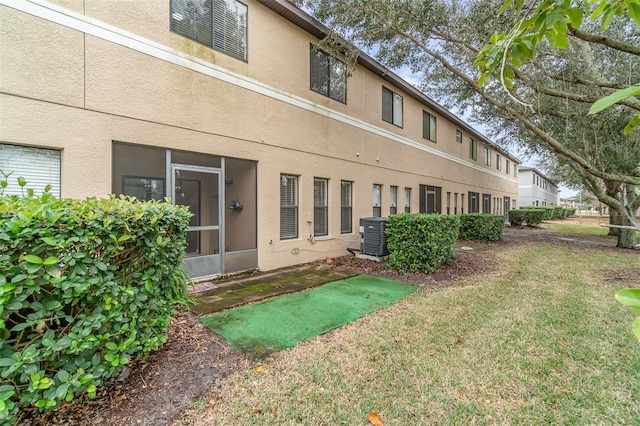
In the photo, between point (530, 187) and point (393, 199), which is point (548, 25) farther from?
point (530, 187)

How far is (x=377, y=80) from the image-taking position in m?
11.0

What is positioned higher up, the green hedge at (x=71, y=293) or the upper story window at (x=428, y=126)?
the upper story window at (x=428, y=126)

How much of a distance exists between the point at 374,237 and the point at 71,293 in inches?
285

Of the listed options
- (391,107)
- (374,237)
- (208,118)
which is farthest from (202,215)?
(391,107)

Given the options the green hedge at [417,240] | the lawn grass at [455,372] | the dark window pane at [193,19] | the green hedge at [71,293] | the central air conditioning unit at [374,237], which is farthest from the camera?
the central air conditioning unit at [374,237]

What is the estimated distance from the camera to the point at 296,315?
15.0 ft

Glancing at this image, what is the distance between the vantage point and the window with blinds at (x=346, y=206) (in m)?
9.80

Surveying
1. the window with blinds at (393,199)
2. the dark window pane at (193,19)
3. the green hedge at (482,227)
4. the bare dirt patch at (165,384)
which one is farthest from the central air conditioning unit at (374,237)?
the green hedge at (482,227)

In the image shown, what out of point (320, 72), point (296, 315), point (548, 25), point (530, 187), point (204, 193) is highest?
point (320, 72)

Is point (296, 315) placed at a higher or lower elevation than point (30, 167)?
lower

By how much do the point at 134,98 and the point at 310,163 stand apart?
14.7 ft

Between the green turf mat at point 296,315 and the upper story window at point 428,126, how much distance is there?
10219mm

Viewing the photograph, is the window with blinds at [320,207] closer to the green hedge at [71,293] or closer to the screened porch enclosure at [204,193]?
the screened porch enclosure at [204,193]

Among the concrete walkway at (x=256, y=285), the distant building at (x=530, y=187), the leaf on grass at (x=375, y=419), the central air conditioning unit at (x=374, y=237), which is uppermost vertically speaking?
the distant building at (x=530, y=187)
